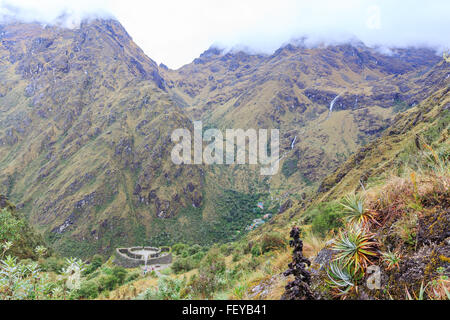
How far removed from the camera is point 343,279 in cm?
280

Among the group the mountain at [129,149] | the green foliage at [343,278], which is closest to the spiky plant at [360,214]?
the green foliage at [343,278]

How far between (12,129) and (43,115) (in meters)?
19.0

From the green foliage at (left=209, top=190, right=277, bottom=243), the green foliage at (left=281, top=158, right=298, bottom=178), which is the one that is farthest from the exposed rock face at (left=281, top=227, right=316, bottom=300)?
the green foliage at (left=281, top=158, right=298, bottom=178)

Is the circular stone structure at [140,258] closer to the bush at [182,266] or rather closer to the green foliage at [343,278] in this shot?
the bush at [182,266]

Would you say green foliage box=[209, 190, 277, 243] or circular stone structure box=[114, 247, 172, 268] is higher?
green foliage box=[209, 190, 277, 243]

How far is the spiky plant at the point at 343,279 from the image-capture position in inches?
107

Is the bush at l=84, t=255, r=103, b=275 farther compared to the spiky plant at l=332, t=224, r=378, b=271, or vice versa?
the bush at l=84, t=255, r=103, b=275

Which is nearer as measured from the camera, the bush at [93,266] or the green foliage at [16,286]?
the green foliage at [16,286]

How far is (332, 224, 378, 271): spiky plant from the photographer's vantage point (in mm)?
2824

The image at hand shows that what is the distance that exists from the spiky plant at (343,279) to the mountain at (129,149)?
49295mm

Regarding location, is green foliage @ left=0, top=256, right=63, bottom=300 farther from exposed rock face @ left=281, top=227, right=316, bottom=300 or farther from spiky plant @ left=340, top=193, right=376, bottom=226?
spiky plant @ left=340, top=193, right=376, bottom=226

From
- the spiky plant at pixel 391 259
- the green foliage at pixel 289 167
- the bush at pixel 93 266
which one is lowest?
the bush at pixel 93 266

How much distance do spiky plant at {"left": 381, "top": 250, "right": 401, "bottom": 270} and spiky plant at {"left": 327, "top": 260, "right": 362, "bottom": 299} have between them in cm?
35
